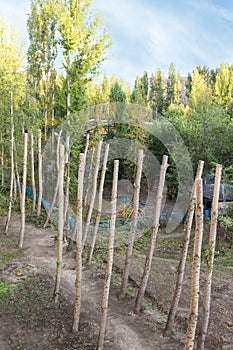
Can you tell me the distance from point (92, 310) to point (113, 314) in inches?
15.4

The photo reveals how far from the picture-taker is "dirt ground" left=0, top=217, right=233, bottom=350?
480 centimetres

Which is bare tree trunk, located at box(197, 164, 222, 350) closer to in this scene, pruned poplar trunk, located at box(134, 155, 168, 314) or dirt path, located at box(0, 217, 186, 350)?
dirt path, located at box(0, 217, 186, 350)

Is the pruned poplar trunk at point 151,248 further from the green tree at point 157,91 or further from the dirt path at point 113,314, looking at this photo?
the green tree at point 157,91

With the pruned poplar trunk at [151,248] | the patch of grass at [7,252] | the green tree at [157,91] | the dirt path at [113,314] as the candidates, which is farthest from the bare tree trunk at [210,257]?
the green tree at [157,91]

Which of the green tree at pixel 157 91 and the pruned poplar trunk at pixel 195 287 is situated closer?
the pruned poplar trunk at pixel 195 287

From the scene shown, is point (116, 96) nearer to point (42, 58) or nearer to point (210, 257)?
point (42, 58)

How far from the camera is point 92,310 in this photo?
5715 millimetres

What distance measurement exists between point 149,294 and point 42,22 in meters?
11.9

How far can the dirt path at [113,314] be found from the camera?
4.80 metres

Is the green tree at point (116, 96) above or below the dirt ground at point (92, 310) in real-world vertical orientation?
above

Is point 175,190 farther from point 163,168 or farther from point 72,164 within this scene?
point 163,168

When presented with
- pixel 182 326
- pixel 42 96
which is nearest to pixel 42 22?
pixel 42 96

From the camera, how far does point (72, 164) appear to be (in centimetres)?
1396

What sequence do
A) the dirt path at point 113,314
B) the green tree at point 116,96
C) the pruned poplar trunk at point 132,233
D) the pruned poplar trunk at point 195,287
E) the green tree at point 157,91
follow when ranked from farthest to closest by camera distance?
the green tree at point 157,91
the green tree at point 116,96
the pruned poplar trunk at point 132,233
the dirt path at point 113,314
the pruned poplar trunk at point 195,287
